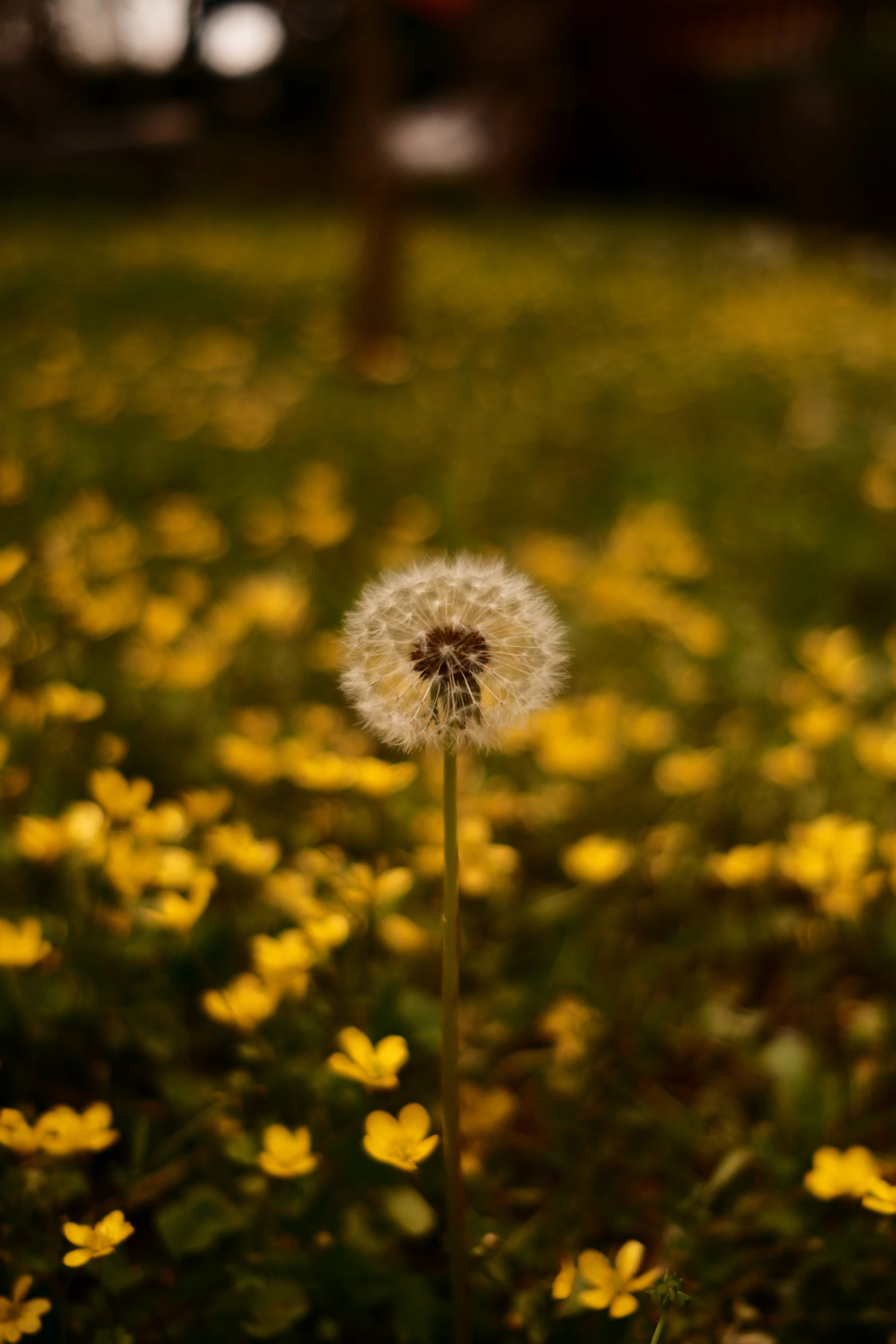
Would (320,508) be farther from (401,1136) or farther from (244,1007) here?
(401,1136)

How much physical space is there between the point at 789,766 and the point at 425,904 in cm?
60

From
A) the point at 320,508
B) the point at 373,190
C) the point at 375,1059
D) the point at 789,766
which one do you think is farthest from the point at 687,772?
the point at 373,190

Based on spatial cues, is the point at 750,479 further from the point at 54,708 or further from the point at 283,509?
the point at 54,708

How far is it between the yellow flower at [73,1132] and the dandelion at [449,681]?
26 centimetres

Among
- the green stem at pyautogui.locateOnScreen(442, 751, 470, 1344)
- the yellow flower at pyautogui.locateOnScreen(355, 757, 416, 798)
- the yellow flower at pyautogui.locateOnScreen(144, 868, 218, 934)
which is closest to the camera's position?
the green stem at pyautogui.locateOnScreen(442, 751, 470, 1344)

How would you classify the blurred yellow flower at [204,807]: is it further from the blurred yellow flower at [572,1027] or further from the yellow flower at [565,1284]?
the yellow flower at [565,1284]

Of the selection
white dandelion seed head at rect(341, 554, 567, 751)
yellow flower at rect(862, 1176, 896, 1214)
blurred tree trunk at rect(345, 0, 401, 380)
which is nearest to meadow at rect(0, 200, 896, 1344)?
yellow flower at rect(862, 1176, 896, 1214)

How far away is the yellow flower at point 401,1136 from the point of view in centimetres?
87

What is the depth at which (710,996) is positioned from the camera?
58.2 inches

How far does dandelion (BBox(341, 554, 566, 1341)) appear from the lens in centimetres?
78

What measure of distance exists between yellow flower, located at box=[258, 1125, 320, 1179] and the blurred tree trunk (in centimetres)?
361

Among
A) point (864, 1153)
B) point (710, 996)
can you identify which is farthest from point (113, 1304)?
point (710, 996)

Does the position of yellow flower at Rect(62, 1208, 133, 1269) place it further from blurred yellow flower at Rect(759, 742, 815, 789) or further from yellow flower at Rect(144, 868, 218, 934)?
blurred yellow flower at Rect(759, 742, 815, 789)

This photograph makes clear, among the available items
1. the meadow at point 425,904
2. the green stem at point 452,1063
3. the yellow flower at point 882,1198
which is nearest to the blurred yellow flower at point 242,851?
the meadow at point 425,904
